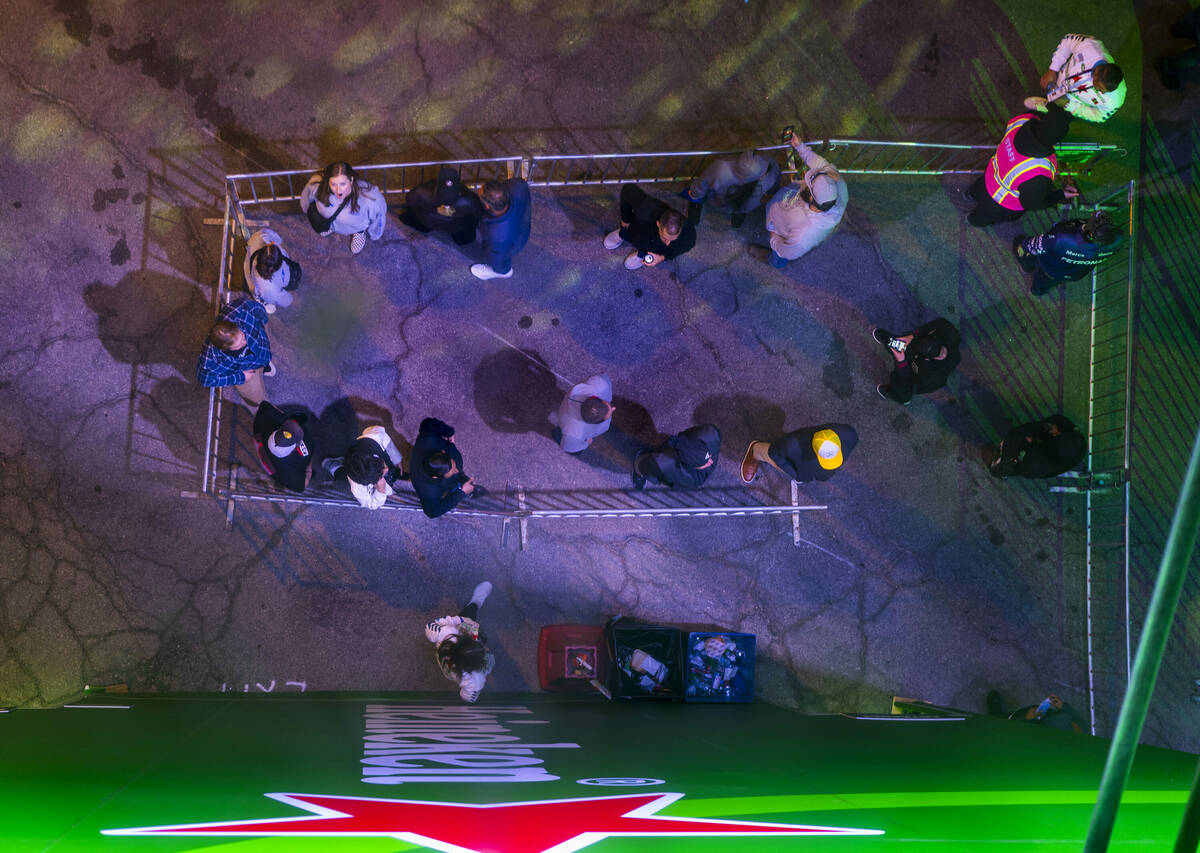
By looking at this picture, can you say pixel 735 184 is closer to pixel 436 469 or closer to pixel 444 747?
pixel 436 469

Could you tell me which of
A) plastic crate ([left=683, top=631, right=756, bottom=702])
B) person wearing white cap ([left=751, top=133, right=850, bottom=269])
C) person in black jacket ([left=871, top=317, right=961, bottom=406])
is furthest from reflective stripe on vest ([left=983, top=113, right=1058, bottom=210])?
plastic crate ([left=683, top=631, right=756, bottom=702])

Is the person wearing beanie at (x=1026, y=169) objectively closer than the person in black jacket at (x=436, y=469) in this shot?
No

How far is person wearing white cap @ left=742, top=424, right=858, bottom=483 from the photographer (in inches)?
211

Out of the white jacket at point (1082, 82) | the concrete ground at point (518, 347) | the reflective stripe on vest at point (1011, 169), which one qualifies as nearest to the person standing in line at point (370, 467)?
the concrete ground at point (518, 347)

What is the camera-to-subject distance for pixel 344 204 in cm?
545

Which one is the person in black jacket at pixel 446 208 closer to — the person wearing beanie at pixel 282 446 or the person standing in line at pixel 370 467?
the person standing in line at pixel 370 467

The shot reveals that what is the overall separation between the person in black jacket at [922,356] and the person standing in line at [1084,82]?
1.78 m

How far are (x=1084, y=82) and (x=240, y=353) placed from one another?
6.48 metres

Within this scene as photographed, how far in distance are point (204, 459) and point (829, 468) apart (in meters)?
4.79

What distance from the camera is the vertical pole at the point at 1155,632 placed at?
1280 mm

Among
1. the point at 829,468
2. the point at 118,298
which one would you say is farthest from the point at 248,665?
the point at 829,468

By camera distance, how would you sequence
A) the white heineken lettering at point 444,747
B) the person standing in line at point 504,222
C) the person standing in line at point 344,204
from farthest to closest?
the person standing in line at point 344,204 → the person standing in line at point 504,222 → the white heineken lettering at point 444,747

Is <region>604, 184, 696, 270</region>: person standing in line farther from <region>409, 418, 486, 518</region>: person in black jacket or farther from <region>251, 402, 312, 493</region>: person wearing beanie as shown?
<region>251, 402, 312, 493</region>: person wearing beanie

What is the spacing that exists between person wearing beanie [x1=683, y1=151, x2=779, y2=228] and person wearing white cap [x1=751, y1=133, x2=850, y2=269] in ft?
0.52
